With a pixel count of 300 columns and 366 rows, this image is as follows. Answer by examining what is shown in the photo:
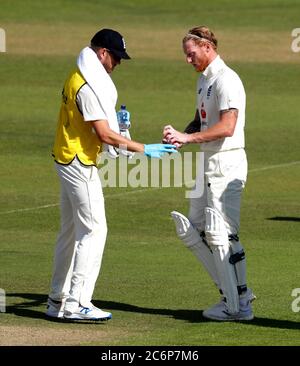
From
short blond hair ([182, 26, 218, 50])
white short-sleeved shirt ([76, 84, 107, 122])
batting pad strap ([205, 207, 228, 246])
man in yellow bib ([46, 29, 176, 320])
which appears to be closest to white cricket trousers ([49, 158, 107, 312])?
man in yellow bib ([46, 29, 176, 320])

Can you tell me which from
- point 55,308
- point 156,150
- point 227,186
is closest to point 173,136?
point 156,150

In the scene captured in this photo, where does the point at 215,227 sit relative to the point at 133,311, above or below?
above

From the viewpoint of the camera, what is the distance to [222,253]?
430 inches

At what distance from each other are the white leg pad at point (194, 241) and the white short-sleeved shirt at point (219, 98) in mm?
614

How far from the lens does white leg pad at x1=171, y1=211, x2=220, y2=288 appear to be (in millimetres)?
11109

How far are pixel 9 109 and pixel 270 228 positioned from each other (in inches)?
462

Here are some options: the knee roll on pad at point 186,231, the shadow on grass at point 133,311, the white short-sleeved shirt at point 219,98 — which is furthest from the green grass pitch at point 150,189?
the white short-sleeved shirt at point 219,98

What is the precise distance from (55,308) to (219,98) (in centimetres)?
215

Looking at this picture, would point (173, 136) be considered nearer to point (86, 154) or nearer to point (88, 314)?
point (86, 154)

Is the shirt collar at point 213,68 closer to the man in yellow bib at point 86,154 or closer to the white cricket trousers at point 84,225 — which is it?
the man in yellow bib at point 86,154

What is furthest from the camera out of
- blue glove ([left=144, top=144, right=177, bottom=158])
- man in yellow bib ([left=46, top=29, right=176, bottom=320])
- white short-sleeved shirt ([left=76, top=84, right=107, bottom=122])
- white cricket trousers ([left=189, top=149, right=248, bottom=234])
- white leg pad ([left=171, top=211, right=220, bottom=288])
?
white leg pad ([left=171, top=211, right=220, bottom=288])

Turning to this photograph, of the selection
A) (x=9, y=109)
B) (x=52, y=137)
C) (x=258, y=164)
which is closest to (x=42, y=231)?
(x=258, y=164)

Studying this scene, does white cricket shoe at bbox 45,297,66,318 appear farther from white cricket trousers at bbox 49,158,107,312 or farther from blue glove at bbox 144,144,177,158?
blue glove at bbox 144,144,177,158

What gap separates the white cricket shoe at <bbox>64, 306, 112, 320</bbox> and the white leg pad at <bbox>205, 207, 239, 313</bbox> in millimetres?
955
